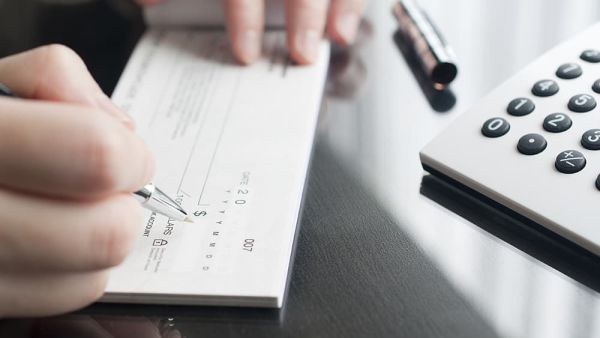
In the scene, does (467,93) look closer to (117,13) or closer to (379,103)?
(379,103)

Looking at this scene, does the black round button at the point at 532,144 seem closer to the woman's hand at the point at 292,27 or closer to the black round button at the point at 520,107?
the black round button at the point at 520,107

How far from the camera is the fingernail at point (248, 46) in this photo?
540 mm

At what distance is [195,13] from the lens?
1.94ft

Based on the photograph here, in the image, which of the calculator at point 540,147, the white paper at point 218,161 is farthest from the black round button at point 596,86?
the white paper at point 218,161

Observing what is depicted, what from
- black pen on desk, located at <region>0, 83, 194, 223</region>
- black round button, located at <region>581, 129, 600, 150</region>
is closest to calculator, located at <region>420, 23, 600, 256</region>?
black round button, located at <region>581, 129, 600, 150</region>

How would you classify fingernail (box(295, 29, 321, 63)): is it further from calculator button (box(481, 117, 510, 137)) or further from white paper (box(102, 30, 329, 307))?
calculator button (box(481, 117, 510, 137))

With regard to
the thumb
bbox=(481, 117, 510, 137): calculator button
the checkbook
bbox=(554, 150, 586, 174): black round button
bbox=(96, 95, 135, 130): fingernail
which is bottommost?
the checkbook

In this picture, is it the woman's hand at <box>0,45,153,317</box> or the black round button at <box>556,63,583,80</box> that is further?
the black round button at <box>556,63,583,80</box>

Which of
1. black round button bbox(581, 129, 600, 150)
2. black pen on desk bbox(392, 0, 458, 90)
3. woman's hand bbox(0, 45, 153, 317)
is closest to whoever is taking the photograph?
woman's hand bbox(0, 45, 153, 317)

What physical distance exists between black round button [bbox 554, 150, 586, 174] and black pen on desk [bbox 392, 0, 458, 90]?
0.44 ft

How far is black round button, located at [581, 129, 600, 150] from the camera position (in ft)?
1.30

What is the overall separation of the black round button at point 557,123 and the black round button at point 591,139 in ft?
0.04

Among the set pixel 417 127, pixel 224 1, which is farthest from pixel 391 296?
pixel 224 1

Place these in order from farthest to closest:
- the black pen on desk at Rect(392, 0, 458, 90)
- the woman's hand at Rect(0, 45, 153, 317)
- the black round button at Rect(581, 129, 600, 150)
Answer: the black pen on desk at Rect(392, 0, 458, 90), the black round button at Rect(581, 129, 600, 150), the woman's hand at Rect(0, 45, 153, 317)
